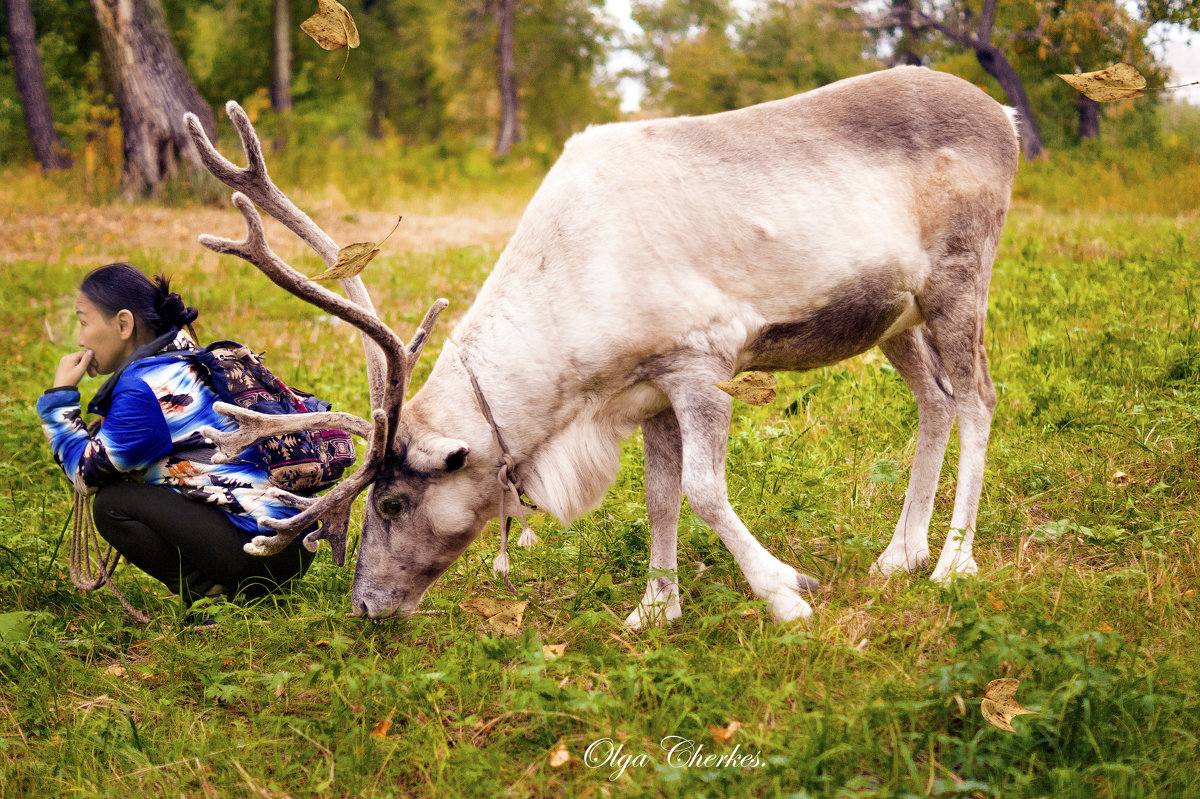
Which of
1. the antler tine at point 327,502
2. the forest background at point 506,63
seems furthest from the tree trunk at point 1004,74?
the antler tine at point 327,502

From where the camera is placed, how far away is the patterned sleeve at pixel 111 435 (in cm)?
340

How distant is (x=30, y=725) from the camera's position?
10.1 feet

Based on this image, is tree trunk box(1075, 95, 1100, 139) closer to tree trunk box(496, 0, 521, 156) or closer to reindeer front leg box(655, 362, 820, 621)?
Answer: tree trunk box(496, 0, 521, 156)

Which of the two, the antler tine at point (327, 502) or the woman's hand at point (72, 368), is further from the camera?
the woman's hand at point (72, 368)

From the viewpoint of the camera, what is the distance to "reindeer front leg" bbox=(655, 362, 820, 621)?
3141mm

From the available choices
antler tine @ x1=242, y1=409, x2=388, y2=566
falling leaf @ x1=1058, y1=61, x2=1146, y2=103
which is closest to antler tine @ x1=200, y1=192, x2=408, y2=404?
antler tine @ x1=242, y1=409, x2=388, y2=566

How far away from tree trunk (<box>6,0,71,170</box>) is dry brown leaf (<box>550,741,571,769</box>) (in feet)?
50.8

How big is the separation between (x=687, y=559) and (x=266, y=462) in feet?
5.88

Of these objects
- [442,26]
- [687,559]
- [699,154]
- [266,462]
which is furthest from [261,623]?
[442,26]

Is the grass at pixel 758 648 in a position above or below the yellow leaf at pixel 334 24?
below

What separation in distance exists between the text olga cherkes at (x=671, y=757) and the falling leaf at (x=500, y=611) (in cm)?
84

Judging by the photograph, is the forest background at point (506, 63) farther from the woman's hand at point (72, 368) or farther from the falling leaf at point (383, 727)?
the falling leaf at point (383, 727)

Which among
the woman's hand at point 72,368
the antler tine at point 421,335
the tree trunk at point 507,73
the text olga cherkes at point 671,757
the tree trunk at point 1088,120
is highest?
the antler tine at point 421,335

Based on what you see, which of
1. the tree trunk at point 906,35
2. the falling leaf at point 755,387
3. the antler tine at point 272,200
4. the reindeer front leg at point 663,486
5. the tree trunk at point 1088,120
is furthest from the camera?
the tree trunk at point 906,35
